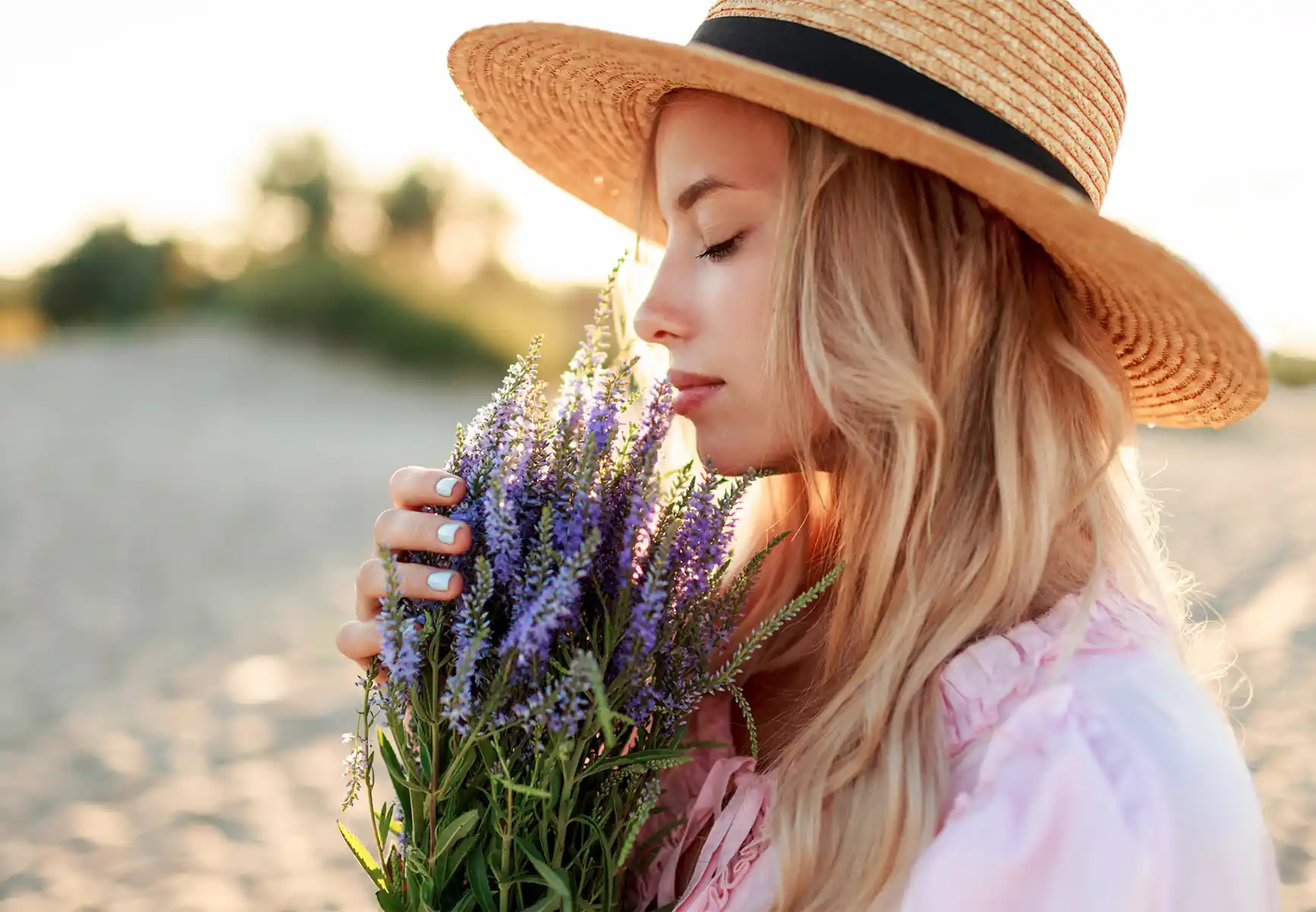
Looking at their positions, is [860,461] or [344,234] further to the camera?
[344,234]

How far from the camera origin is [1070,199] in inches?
49.5

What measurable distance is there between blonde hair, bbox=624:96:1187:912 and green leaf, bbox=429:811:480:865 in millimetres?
445

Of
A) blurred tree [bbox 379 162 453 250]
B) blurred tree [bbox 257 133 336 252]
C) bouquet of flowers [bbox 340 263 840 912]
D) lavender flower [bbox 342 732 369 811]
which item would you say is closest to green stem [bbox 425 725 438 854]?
bouquet of flowers [bbox 340 263 840 912]

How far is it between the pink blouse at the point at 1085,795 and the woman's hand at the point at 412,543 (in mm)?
586

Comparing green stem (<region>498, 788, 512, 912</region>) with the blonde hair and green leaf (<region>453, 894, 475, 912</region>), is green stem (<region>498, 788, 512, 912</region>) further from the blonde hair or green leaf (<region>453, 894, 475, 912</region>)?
the blonde hair

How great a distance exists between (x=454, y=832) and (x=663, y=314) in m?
0.79

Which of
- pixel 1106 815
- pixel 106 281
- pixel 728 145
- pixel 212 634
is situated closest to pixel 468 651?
pixel 1106 815

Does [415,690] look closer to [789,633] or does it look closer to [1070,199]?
[789,633]

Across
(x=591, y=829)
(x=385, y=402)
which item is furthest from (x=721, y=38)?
(x=385, y=402)

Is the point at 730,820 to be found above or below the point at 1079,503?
below

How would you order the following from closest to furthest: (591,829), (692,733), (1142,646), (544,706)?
(544,706), (591,829), (1142,646), (692,733)

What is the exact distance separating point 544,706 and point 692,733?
27.7 inches

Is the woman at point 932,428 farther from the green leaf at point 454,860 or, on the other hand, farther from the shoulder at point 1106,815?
the green leaf at point 454,860

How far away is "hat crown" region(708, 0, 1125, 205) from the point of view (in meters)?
1.40
